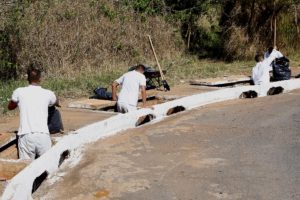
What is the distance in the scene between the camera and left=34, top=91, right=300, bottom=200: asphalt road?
22.3ft

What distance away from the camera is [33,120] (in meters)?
7.56

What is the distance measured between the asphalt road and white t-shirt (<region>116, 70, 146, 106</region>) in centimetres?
72

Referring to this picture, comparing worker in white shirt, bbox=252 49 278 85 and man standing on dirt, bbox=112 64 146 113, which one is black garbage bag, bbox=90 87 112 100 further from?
worker in white shirt, bbox=252 49 278 85

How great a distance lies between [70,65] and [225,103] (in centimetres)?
559

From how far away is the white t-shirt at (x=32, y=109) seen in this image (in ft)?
24.8

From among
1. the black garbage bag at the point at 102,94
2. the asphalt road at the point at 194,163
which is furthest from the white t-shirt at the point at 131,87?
the black garbage bag at the point at 102,94

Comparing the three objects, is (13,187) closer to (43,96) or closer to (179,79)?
(43,96)

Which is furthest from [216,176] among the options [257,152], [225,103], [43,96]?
[225,103]

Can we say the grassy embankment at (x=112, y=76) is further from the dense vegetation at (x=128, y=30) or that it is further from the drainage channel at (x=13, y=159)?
the drainage channel at (x=13, y=159)

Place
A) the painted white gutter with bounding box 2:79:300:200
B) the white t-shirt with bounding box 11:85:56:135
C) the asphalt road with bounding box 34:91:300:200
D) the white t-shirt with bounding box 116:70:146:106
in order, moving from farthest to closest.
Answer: the white t-shirt with bounding box 116:70:146:106
the white t-shirt with bounding box 11:85:56:135
the asphalt road with bounding box 34:91:300:200
the painted white gutter with bounding box 2:79:300:200

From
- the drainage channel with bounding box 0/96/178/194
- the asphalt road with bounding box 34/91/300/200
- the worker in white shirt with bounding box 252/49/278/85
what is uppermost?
the worker in white shirt with bounding box 252/49/278/85

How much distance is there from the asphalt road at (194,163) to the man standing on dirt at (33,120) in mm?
457

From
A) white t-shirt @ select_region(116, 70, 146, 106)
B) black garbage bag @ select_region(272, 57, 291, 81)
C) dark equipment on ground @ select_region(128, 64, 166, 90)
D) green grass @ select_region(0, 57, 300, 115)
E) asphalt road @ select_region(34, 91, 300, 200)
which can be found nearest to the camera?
asphalt road @ select_region(34, 91, 300, 200)

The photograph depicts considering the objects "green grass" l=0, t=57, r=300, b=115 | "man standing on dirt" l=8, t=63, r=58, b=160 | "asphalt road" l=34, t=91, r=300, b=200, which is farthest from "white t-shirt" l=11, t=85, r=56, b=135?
"green grass" l=0, t=57, r=300, b=115
